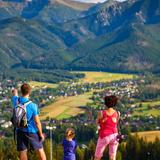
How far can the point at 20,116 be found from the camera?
Answer: 1786cm

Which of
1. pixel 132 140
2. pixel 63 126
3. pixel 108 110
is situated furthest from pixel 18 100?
pixel 63 126

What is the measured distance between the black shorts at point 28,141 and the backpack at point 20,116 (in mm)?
294

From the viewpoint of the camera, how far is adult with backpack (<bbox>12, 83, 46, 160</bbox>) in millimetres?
17734

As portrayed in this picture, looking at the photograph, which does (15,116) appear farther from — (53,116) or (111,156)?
(53,116)

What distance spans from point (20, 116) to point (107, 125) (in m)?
2.92

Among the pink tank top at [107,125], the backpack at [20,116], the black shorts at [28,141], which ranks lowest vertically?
the black shorts at [28,141]

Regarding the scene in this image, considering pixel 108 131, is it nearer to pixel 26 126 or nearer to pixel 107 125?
pixel 107 125

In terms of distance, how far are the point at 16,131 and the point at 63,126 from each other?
145764mm

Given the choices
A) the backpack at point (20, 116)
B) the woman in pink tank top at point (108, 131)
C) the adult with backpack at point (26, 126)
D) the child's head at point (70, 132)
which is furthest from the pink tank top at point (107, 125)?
the backpack at point (20, 116)

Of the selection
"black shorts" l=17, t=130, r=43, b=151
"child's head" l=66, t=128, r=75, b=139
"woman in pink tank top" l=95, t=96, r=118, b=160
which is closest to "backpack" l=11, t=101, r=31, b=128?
"black shorts" l=17, t=130, r=43, b=151

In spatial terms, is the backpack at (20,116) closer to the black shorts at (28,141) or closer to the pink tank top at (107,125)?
the black shorts at (28,141)

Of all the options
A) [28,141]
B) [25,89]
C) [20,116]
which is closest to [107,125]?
[28,141]

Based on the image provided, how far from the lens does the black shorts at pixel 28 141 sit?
1786cm

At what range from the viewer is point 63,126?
163 meters
